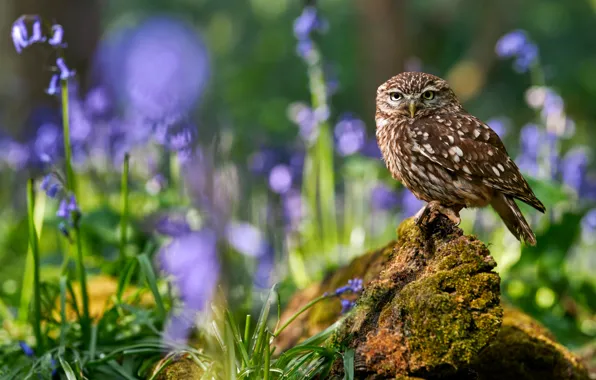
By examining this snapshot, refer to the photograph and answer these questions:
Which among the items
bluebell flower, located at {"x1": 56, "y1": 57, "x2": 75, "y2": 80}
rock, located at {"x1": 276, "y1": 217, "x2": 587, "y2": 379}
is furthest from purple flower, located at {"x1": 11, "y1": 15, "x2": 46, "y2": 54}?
rock, located at {"x1": 276, "y1": 217, "x2": 587, "y2": 379}

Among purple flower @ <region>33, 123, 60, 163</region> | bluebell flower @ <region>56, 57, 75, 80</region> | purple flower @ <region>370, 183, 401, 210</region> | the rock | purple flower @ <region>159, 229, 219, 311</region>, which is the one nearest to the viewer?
purple flower @ <region>159, 229, 219, 311</region>

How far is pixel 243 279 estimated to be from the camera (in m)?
2.00

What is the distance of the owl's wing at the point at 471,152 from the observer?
295 cm

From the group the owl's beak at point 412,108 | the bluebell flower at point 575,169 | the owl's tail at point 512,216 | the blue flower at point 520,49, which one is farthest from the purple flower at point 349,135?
the owl's tail at point 512,216

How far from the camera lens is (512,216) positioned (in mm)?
3109

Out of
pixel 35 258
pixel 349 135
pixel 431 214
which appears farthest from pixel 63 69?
pixel 349 135

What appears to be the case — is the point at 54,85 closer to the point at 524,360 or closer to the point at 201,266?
the point at 201,266

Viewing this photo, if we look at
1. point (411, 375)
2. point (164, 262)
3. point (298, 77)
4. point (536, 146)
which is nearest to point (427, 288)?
point (411, 375)

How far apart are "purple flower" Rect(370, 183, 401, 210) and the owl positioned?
246 cm

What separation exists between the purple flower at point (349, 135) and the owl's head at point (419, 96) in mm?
2112

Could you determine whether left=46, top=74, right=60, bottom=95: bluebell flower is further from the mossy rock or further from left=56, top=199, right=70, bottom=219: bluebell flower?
the mossy rock

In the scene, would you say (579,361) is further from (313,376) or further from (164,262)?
(164,262)

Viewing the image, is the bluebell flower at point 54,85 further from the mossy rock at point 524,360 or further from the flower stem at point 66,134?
the mossy rock at point 524,360

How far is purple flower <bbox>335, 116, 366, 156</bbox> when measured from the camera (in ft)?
17.9
